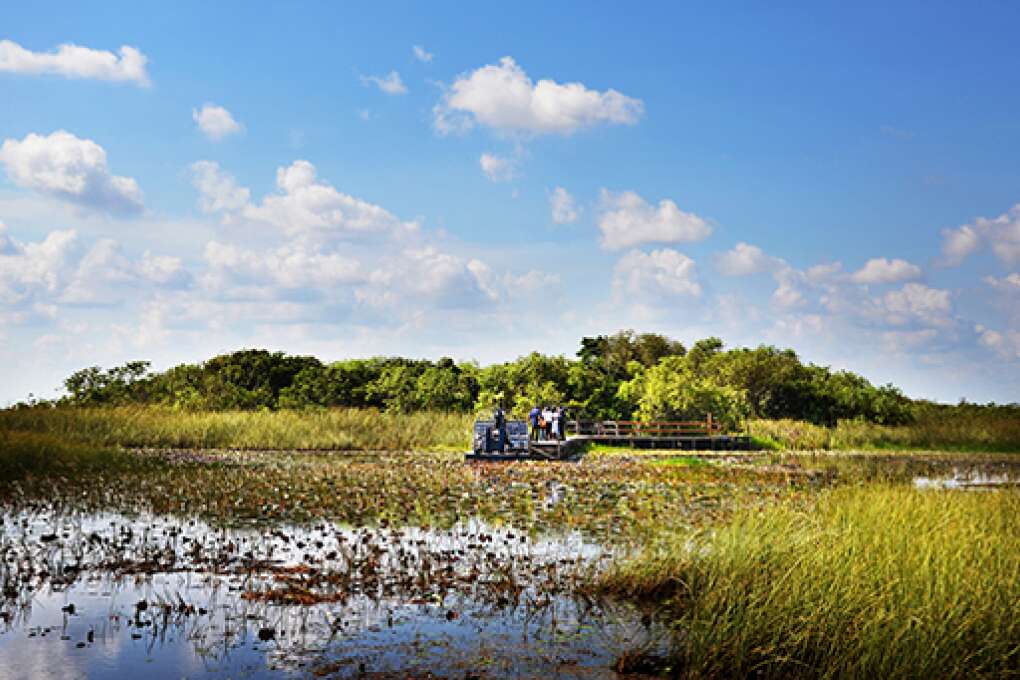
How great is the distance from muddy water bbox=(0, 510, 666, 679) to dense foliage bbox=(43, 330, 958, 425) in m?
31.1

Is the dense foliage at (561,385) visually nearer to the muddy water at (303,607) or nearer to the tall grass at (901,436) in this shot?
the tall grass at (901,436)

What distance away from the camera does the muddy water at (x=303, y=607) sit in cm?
781

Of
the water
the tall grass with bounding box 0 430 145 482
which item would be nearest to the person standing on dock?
the water

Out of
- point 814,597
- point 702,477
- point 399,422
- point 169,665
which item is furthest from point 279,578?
point 399,422

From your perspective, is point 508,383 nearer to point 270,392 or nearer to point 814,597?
point 270,392

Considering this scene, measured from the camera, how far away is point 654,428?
134 feet

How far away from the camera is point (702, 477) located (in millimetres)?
24219

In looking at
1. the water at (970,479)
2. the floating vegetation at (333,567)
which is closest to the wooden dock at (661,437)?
the water at (970,479)

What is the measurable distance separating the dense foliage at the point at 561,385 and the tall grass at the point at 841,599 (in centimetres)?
3239

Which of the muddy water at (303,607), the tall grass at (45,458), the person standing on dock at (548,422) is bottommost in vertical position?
the muddy water at (303,607)

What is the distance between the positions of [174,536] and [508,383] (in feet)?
115

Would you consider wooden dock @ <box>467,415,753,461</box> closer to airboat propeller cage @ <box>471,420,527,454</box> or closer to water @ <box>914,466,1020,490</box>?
airboat propeller cage @ <box>471,420,527,454</box>

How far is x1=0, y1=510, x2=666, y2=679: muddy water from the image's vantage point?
Answer: 7812 mm

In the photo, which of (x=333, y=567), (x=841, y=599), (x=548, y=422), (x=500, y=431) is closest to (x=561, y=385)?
(x=548, y=422)
